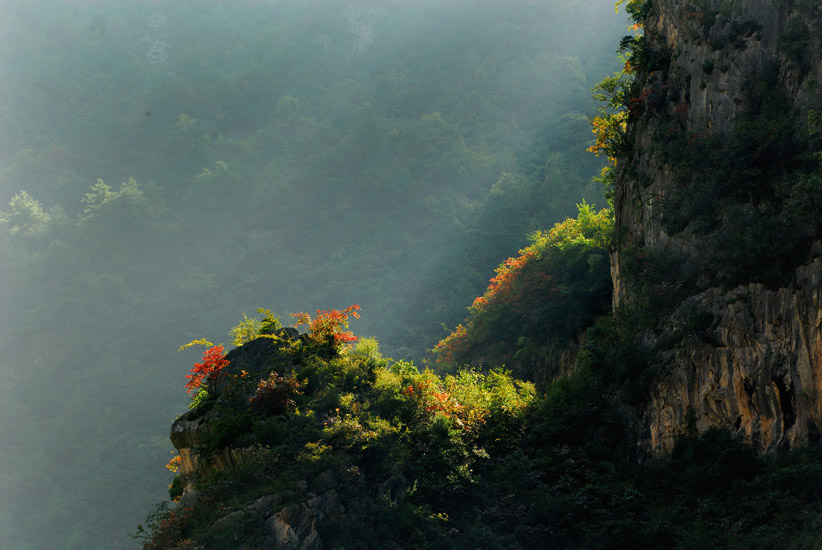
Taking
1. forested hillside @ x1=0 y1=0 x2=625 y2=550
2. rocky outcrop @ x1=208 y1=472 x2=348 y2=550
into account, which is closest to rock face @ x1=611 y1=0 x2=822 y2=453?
rocky outcrop @ x1=208 y1=472 x2=348 y2=550

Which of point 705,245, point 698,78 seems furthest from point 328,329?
point 698,78

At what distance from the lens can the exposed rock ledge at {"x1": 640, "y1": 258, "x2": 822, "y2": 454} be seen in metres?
10.3

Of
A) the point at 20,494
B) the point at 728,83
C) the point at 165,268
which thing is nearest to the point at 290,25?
the point at 165,268

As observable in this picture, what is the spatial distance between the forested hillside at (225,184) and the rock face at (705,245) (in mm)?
35793

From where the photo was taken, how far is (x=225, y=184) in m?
70.4

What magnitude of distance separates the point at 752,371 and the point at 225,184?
210 feet

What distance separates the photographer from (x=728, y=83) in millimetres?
13352

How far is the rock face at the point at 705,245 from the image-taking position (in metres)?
10.6

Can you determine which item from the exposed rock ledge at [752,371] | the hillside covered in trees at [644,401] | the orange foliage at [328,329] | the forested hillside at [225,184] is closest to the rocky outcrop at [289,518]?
the hillside covered in trees at [644,401]

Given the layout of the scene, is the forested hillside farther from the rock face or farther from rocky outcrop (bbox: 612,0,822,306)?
the rock face

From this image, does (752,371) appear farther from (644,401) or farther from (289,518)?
(289,518)

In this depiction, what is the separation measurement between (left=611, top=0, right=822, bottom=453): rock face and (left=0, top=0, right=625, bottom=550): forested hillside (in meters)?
35.8

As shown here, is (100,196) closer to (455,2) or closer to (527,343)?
(455,2)

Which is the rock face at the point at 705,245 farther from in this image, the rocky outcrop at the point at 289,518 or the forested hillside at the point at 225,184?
the forested hillside at the point at 225,184
